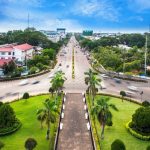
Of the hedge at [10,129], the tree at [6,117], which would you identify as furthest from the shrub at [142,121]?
the tree at [6,117]

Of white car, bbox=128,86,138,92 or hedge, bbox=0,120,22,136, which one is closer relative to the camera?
hedge, bbox=0,120,22,136

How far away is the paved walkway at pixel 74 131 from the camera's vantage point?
38.8 metres

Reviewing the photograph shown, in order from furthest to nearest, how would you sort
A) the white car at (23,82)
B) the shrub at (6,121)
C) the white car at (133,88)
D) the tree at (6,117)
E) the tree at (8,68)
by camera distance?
the tree at (8,68)
the white car at (23,82)
the white car at (133,88)
the tree at (6,117)
the shrub at (6,121)

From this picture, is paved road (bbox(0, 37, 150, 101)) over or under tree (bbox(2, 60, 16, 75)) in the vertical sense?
under

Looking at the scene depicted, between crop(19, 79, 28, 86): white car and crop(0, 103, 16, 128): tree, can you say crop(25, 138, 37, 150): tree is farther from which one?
crop(19, 79, 28, 86): white car

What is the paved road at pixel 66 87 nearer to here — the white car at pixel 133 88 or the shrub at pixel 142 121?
the white car at pixel 133 88

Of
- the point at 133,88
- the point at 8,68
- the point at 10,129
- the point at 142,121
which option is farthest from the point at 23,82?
the point at 142,121

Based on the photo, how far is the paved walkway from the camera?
38.8 metres

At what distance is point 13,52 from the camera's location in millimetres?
115375

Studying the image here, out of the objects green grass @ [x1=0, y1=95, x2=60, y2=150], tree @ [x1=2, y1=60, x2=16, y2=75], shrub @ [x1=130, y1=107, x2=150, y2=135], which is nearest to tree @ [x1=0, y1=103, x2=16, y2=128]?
green grass @ [x1=0, y1=95, x2=60, y2=150]

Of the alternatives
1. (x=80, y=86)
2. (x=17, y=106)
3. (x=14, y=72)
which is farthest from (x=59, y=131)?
(x=14, y=72)

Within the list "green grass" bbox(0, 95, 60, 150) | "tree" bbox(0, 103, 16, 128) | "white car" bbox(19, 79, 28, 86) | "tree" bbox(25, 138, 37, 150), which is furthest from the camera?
"white car" bbox(19, 79, 28, 86)

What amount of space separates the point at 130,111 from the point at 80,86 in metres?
23.2

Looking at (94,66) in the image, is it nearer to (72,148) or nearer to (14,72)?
(14,72)
